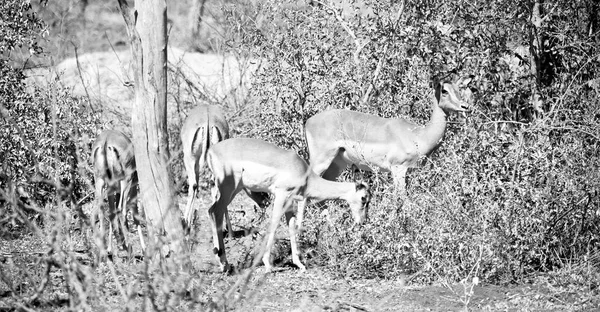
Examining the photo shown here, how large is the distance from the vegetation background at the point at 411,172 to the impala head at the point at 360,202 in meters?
0.15

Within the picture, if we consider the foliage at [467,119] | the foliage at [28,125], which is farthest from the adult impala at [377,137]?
the foliage at [28,125]

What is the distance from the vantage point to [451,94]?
9.94 m

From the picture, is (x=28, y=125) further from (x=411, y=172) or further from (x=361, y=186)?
(x=411, y=172)

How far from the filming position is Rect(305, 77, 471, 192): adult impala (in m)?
9.66

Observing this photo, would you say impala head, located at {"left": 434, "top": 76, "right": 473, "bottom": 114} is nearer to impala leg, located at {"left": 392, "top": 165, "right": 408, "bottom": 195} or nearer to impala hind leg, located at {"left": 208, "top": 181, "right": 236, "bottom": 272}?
impala leg, located at {"left": 392, "top": 165, "right": 408, "bottom": 195}

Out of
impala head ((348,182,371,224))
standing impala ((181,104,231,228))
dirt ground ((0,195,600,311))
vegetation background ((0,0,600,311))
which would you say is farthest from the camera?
standing impala ((181,104,231,228))

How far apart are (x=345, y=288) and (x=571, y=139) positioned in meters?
2.63

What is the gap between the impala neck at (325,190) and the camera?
27.5 ft

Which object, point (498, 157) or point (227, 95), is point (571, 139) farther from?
point (227, 95)

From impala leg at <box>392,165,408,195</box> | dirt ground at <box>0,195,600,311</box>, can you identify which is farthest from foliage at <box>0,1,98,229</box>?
impala leg at <box>392,165,408,195</box>

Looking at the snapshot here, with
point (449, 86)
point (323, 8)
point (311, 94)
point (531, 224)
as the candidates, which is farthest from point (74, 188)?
point (531, 224)

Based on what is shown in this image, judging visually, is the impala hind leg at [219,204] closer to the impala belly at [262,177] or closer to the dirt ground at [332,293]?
the impala belly at [262,177]

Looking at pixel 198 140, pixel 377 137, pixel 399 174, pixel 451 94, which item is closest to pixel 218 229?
pixel 198 140

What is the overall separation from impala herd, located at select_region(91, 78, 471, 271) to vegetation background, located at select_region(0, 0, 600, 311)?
25 centimetres
